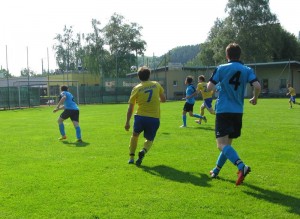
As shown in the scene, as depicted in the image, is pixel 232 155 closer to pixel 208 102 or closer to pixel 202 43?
pixel 208 102

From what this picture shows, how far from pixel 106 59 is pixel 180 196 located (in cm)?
6296

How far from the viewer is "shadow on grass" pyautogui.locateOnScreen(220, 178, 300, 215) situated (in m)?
4.68

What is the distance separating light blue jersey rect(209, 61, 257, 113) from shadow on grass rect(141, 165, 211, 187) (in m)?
1.17

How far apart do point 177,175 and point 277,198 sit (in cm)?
190

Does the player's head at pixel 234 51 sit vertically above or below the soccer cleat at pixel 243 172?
above

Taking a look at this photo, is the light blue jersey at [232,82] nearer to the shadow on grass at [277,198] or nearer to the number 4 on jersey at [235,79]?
the number 4 on jersey at [235,79]

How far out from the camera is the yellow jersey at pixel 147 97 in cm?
730

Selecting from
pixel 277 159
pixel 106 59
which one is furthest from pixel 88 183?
pixel 106 59

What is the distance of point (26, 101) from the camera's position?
3956cm

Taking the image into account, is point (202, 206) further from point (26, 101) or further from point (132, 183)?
point (26, 101)

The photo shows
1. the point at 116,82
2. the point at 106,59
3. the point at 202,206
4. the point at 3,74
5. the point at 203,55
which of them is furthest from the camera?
the point at 203,55

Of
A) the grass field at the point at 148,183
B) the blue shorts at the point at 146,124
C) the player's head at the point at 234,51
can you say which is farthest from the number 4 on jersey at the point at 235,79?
the blue shorts at the point at 146,124

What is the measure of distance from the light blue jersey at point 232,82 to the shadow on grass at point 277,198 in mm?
1223

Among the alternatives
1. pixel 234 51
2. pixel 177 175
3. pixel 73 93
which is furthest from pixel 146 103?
pixel 73 93
